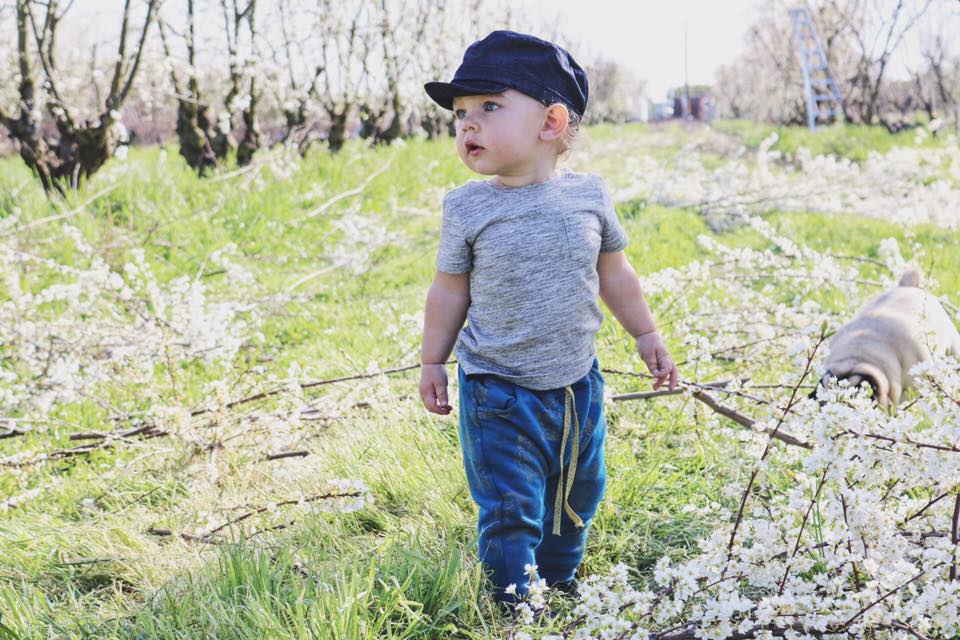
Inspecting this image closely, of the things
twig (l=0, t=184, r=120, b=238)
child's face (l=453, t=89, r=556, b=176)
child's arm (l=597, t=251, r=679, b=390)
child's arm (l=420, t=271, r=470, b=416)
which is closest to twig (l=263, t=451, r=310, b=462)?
child's arm (l=420, t=271, r=470, b=416)

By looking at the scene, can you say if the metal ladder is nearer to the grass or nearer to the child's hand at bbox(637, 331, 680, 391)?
the grass

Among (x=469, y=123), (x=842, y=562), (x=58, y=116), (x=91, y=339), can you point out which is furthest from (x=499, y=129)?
(x=58, y=116)

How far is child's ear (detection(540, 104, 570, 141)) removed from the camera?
2236mm

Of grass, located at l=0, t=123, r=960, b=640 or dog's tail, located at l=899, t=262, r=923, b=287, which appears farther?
dog's tail, located at l=899, t=262, r=923, b=287

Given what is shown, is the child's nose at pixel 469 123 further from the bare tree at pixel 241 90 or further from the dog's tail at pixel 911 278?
the bare tree at pixel 241 90

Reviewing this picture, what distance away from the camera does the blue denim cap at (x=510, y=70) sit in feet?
7.07

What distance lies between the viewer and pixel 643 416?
3.64 metres

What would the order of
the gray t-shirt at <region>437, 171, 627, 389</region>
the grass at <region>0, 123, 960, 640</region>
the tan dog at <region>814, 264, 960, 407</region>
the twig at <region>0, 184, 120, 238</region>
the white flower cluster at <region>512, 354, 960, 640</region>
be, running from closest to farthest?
the white flower cluster at <region>512, 354, 960, 640</region>
the grass at <region>0, 123, 960, 640</region>
the gray t-shirt at <region>437, 171, 627, 389</region>
the tan dog at <region>814, 264, 960, 407</region>
the twig at <region>0, 184, 120, 238</region>

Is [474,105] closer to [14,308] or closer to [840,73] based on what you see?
[14,308]

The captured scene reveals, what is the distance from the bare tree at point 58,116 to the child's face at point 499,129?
5606 millimetres

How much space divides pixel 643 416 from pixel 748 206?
5.91m

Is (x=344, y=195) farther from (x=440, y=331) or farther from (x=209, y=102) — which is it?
(x=440, y=331)

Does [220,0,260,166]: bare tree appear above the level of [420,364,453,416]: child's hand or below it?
above

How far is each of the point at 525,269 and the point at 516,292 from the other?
6 cm
